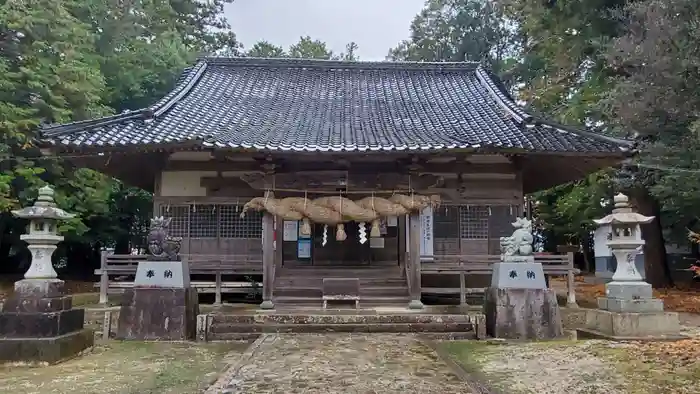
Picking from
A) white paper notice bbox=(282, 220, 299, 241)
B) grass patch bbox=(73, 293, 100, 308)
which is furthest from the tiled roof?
grass patch bbox=(73, 293, 100, 308)

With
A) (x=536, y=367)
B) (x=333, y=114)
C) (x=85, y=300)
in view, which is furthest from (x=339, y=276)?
(x=85, y=300)

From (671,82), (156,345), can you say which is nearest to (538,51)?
(671,82)

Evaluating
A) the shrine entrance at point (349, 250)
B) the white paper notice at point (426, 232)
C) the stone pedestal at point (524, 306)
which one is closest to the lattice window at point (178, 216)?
the shrine entrance at point (349, 250)

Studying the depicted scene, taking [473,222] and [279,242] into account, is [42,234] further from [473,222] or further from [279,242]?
[473,222]

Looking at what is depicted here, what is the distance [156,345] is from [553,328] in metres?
6.48

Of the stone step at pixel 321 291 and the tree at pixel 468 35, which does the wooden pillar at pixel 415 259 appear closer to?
the stone step at pixel 321 291

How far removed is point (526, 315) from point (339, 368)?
380 centimetres

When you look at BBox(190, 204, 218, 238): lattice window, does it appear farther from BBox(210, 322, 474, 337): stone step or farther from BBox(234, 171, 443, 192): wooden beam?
BBox(210, 322, 474, 337): stone step

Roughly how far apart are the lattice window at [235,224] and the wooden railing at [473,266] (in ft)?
13.9

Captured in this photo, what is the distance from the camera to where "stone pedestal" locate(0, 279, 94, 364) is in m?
6.88

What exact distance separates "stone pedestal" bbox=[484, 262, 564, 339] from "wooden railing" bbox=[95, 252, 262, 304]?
5.75m

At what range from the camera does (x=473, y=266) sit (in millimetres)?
12125

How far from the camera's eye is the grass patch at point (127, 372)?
5.59 metres

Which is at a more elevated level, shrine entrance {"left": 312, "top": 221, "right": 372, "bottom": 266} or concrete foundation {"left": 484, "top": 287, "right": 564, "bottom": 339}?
shrine entrance {"left": 312, "top": 221, "right": 372, "bottom": 266}
